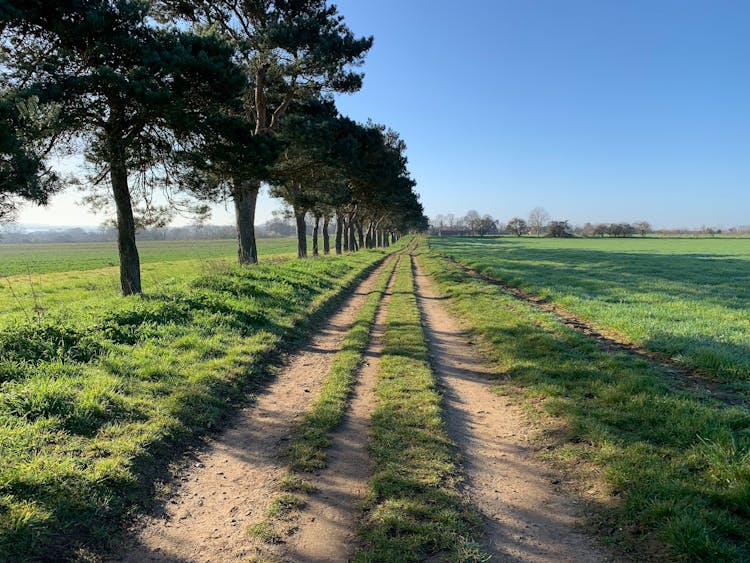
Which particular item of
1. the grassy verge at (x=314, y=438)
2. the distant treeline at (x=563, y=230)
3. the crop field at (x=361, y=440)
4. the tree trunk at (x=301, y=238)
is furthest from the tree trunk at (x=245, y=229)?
the distant treeline at (x=563, y=230)

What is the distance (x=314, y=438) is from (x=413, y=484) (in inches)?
56.6

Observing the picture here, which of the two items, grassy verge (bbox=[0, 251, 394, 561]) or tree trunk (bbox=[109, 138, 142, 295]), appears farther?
tree trunk (bbox=[109, 138, 142, 295])

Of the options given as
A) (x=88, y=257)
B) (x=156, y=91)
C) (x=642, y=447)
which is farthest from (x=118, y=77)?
(x=88, y=257)

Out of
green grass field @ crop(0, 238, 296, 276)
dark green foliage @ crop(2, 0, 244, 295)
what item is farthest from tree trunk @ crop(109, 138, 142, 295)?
green grass field @ crop(0, 238, 296, 276)

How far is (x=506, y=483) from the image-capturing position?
3.92 m

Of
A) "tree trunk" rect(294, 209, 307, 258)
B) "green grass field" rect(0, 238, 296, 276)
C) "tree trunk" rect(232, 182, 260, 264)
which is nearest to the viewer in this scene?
"tree trunk" rect(232, 182, 260, 264)

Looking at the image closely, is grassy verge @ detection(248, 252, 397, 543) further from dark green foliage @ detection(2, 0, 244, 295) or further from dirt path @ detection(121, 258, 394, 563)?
dark green foliage @ detection(2, 0, 244, 295)

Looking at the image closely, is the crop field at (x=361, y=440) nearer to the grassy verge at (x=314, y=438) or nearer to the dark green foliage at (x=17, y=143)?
the grassy verge at (x=314, y=438)

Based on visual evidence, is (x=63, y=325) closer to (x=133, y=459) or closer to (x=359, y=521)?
(x=133, y=459)

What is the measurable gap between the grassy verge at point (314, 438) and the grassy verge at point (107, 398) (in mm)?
1161

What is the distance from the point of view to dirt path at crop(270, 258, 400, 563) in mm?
3004

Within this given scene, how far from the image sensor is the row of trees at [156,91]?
839cm

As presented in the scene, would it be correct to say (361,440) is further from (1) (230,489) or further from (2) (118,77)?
(2) (118,77)

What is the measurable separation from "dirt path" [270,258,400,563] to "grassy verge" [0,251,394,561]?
1.48m
